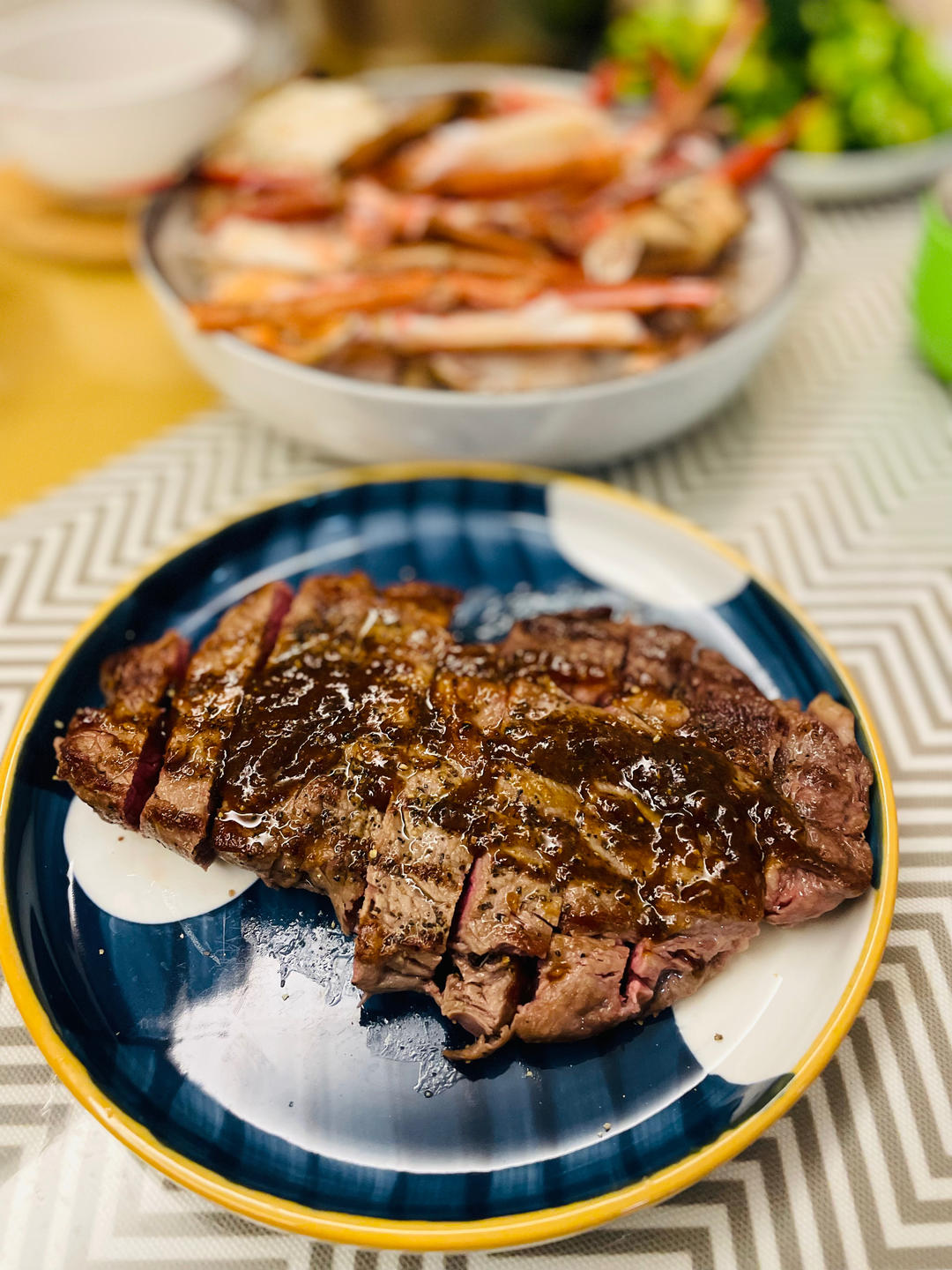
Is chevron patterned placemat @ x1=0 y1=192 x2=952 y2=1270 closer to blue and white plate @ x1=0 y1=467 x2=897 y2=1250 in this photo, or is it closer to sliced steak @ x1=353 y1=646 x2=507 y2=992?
blue and white plate @ x1=0 y1=467 x2=897 y2=1250

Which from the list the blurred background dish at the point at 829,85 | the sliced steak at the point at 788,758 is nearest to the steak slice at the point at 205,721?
→ the sliced steak at the point at 788,758

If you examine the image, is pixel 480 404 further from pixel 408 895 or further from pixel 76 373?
pixel 76 373

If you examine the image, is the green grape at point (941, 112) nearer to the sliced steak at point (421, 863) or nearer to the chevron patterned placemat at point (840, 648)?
the chevron patterned placemat at point (840, 648)

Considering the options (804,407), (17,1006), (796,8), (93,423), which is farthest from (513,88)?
(17,1006)

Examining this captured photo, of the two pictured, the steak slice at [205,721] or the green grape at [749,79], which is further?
the green grape at [749,79]

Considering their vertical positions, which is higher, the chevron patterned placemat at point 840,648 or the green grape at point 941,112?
the green grape at point 941,112

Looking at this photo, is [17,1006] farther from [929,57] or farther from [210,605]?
[929,57]
